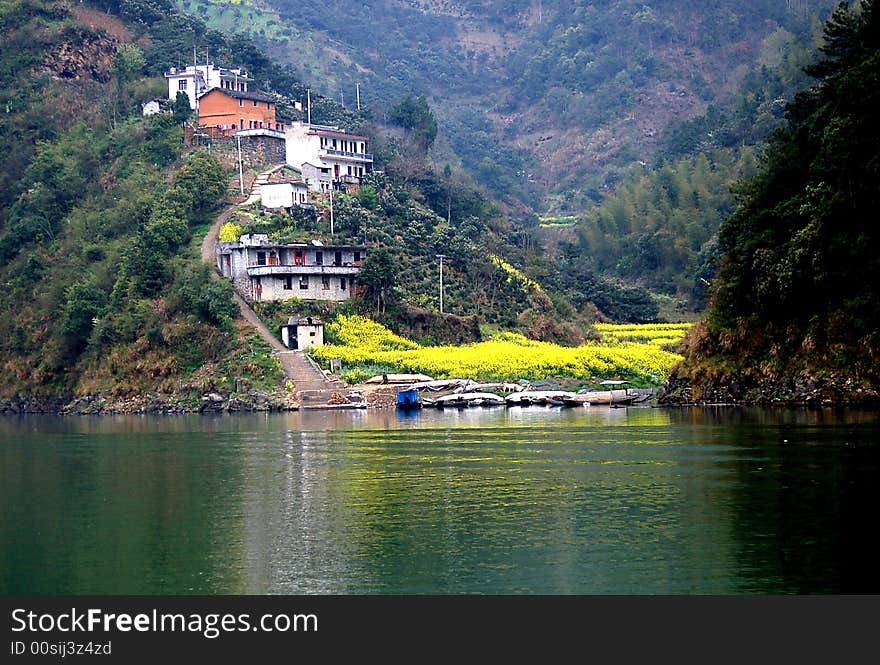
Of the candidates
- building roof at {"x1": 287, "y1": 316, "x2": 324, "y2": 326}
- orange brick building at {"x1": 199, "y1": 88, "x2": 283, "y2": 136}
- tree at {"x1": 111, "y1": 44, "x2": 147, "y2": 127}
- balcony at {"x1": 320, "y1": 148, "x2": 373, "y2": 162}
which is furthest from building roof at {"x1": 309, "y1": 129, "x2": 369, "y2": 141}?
building roof at {"x1": 287, "y1": 316, "x2": 324, "y2": 326}

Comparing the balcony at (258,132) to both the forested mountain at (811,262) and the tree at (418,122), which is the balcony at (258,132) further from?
the forested mountain at (811,262)

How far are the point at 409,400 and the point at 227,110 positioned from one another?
4475 centimetres

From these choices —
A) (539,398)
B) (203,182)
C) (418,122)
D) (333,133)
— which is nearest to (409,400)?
(539,398)

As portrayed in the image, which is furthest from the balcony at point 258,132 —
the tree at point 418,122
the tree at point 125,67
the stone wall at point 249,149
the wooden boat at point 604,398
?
the wooden boat at point 604,398

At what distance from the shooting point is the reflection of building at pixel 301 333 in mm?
93062

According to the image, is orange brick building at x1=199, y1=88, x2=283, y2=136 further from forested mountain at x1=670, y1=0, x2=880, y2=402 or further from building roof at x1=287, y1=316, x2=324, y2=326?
forested mountain at x1=670, y1=0, x2=880, y2=402

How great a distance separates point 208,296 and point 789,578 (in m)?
70.3

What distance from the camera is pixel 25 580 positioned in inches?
1228

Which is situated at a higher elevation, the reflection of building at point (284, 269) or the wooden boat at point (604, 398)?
the reflection of building at point (284, 269)

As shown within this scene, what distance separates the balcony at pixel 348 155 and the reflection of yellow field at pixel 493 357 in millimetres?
23479

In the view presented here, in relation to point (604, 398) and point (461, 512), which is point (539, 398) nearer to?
point (604, 398)

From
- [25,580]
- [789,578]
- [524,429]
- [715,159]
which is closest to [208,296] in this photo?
[524,429]
